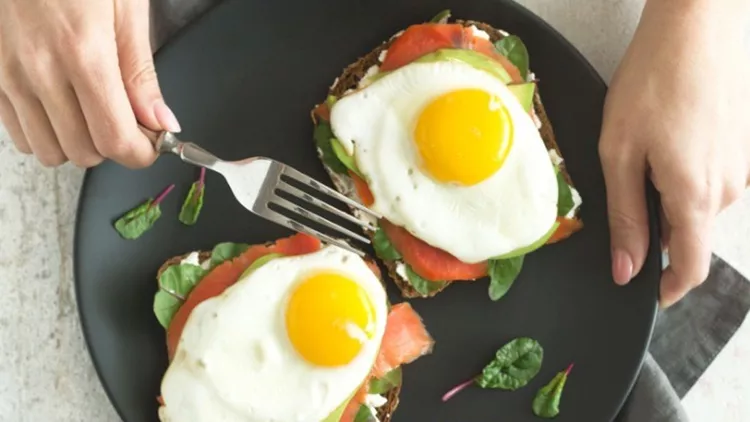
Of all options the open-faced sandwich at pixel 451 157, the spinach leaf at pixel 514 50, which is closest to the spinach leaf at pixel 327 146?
the open-faced sandwich at pixel 451 157

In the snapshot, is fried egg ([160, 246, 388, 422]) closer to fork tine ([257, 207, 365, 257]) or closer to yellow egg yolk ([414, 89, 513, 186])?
fork tine ([257, 207, 365, 257])

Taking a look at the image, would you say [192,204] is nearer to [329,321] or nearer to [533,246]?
[329,321]

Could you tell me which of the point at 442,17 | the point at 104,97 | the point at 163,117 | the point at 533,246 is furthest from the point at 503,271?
the point at 104,97

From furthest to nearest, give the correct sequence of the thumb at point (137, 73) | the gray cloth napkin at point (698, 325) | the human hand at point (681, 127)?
the gray cloth napkin at point (698, 325)
the human hand at point (681, 127)
the thumb at point (137, 73)

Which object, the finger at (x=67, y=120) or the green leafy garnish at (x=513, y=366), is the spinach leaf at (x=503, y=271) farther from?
the finger at (x=67, y=120)

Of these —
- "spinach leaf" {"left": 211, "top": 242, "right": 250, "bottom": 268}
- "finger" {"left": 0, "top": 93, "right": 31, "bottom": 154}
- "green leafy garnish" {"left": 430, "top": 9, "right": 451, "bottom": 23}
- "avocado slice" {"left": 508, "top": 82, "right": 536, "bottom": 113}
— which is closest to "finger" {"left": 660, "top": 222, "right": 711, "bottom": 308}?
"avocado slice" {"left": 508, "top": 82, "right": 536, "bottom": 113}
